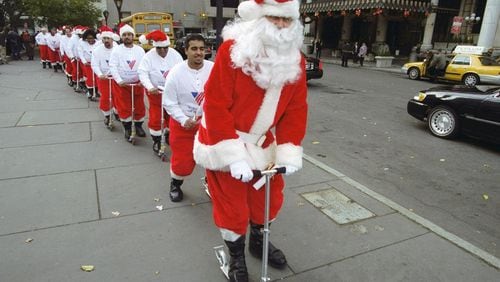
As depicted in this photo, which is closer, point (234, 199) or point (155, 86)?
point (234, 199)

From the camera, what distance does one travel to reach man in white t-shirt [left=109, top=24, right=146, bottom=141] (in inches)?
250

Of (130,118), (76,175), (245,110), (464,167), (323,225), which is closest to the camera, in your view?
(245,110)

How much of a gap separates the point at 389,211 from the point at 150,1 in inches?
2500

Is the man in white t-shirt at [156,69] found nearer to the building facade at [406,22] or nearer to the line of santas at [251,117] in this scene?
the line of santas at [251,117]

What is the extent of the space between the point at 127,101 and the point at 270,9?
4.78m

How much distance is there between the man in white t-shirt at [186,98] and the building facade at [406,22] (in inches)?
913

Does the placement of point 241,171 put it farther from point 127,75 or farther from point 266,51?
point 127,75

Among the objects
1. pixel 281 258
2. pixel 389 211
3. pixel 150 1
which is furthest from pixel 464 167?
pixel 150 1

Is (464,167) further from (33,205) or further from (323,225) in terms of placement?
(33,205)

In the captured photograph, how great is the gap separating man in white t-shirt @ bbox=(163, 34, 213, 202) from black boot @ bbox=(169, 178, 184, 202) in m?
0.14

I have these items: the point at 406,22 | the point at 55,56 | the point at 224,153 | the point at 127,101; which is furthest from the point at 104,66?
the point at 406,22

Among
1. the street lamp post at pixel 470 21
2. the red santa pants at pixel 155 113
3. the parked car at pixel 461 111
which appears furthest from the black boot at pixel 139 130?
the street lamp post at pixel 470 21

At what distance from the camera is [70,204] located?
13.7 ft

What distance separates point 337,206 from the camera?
4316 millimetres
